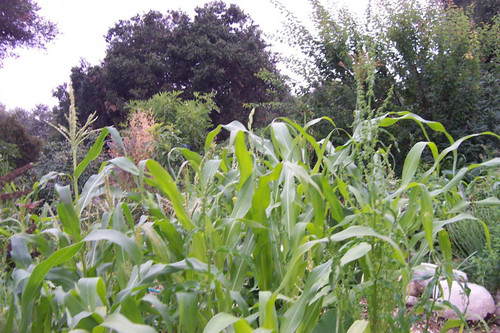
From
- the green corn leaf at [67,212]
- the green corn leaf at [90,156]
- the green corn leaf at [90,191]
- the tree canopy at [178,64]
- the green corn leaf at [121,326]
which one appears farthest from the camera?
the tree canopy at [178,64]

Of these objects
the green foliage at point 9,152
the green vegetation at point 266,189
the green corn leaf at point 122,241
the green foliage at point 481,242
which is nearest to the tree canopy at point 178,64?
the green vegetation at point 266,189

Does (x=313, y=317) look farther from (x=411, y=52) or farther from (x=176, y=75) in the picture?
(x=176, y=75)

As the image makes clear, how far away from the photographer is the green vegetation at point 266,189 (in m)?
1.03

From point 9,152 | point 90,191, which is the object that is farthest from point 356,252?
point 9,152

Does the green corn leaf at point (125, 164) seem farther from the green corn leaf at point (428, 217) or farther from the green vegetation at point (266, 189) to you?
the green corn leaf at point (428, 217)

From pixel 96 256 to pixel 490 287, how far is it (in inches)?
99.4

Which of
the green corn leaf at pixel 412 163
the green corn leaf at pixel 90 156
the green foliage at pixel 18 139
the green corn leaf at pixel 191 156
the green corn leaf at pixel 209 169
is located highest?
the green foliage at pixel 18 139

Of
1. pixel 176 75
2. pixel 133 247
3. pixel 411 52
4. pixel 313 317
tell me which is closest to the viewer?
pixel 133 247

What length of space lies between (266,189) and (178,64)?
17.7 meters

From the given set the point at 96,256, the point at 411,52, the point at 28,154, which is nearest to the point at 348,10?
the point at 411,52

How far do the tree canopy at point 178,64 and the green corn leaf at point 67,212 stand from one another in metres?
16.2

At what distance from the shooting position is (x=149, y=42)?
18.2m

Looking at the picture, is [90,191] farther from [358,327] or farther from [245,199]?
[358,327]

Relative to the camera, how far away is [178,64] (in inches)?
709
